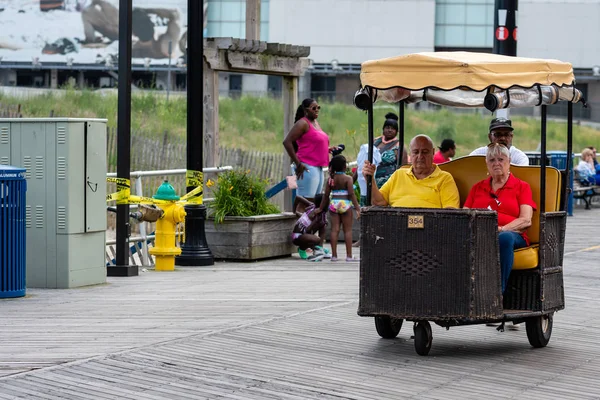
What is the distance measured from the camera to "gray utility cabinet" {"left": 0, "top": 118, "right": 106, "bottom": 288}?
12039mm

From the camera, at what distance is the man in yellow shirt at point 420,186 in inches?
369

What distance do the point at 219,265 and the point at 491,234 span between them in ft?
20.9

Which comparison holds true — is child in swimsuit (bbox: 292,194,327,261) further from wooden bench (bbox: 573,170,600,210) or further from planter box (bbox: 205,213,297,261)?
wooden bench (bbox: 573,170,600,210)

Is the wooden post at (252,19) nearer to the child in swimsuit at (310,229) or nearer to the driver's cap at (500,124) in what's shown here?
the child in swimsuit at (310,229)

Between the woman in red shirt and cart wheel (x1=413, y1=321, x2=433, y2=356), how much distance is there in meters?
1.00

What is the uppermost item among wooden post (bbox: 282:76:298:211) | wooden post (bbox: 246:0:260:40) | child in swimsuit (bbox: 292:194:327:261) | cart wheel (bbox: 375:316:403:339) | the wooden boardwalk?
wooden post (bbox: 246:0:260:40)

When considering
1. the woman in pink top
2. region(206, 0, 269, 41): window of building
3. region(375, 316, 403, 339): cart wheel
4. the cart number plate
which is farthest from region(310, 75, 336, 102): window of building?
the cart number plate

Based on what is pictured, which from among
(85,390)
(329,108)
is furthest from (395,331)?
(329,108)

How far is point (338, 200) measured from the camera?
15.0 metres

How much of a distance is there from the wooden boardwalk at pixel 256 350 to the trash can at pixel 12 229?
0.68 feet

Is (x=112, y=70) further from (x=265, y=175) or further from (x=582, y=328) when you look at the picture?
(x=582, y=328)

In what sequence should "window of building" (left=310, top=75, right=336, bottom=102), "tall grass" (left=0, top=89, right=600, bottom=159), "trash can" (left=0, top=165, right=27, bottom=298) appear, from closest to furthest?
"trash can" (left=0, top=165, right=27, bottom=298) < "tall grass" (left=0, top=89, right=600, bottom=159) < "window of building" (left=310, top=75, right=336, bottom=102)

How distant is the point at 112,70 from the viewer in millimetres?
79688

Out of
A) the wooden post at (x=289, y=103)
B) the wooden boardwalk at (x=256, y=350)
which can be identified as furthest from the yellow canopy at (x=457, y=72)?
the wooden post at (x=289, y=103)
